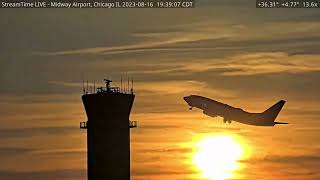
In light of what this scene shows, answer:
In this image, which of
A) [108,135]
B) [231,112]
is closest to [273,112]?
[231,112]

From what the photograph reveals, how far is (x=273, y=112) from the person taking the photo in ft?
600

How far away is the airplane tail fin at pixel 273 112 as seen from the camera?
592ft

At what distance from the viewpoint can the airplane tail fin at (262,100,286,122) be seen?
180500mm

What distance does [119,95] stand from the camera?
6270 inches

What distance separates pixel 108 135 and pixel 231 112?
2897 centimetres

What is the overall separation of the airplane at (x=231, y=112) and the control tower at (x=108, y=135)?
586 inches

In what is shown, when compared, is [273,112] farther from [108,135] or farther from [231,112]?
[108,135]

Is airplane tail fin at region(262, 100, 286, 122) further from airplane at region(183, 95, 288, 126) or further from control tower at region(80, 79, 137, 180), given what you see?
control tower at region(80, 79, 137, 180)

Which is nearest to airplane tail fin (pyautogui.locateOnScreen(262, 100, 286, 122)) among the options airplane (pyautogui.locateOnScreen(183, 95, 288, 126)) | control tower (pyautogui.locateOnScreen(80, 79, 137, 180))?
airplane (pyautogui.locateOnScreen(183, 95, 288, 126))

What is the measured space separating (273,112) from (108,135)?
44.3 meters

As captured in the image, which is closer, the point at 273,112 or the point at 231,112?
the point at 231,112

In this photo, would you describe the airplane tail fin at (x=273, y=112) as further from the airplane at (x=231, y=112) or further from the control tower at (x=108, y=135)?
the control tower at (x=108, y=135)

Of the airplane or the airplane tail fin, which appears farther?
the airplane tail fin

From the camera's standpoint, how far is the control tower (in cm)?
15912
